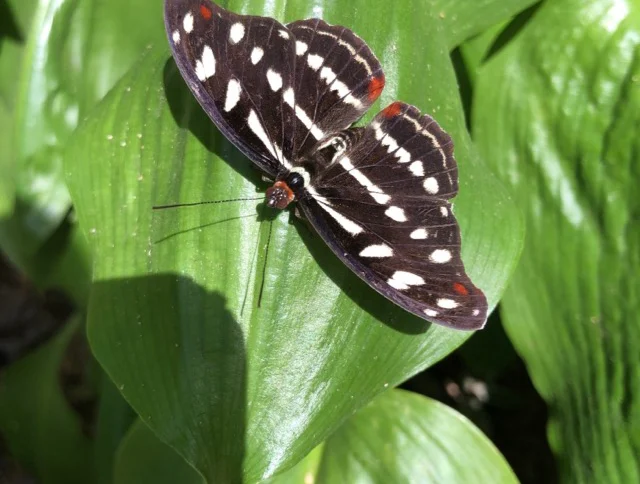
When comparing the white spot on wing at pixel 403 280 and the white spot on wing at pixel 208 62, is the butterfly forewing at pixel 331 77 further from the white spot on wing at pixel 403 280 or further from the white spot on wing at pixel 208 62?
the white spot on wing at pixel 403 280

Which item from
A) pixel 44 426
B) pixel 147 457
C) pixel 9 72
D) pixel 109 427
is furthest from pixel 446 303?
pixel 9 72

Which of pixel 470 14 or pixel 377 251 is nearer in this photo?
pixel 377 251

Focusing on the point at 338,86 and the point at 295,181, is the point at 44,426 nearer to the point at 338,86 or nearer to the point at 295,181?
the point at 295,181

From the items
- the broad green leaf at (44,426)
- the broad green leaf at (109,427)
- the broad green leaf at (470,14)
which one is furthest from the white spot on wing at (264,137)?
the broad green leaf at (44,426)

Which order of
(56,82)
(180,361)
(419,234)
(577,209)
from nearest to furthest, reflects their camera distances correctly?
(180,361)
(419,234)
(577,209)
(56,82)

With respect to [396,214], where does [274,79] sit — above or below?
above

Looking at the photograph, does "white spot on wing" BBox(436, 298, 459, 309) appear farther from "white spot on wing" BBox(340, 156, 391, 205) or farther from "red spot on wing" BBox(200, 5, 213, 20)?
"red spot on wing" BBox(200, 5, 213, 20)

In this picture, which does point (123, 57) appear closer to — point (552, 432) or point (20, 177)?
point (20, 177)
